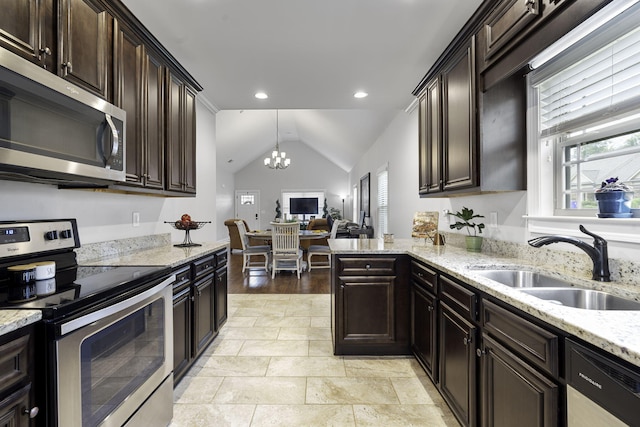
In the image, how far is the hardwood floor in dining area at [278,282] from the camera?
4762mm

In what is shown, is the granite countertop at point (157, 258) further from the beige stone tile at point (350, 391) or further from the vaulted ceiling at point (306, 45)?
the vaulted ceiling at point (306, 45)

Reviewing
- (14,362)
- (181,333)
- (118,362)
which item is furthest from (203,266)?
(14,362)

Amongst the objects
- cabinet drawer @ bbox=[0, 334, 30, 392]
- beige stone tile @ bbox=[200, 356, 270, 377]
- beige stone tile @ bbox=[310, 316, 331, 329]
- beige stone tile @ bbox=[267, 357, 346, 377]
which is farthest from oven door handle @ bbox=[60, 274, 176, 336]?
beige stone tile @ bbox=[310, 316, 331, 329]

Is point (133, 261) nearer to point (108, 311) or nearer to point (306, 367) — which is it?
point (108, 311)

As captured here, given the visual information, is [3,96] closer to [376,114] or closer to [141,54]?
[141,54]

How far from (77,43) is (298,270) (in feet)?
14.9

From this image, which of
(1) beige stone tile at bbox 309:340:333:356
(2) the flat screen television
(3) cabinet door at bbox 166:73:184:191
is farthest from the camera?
(2) the flat screen television

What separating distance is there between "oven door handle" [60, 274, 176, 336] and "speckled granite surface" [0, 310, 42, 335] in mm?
87

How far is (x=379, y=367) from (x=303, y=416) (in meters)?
0.80

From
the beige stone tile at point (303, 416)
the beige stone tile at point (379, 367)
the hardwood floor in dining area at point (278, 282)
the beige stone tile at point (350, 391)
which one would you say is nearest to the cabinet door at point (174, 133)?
the beige stone tile at point (303, 416)

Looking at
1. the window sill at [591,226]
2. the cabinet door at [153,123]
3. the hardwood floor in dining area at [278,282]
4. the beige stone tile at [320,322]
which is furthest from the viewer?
the hardwood floor in dining area at [278,282]

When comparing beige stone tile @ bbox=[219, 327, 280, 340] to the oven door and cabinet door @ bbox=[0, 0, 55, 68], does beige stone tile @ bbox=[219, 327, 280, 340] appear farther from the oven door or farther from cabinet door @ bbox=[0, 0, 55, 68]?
cabinet door @ bbox=[0, 0, 55, 68]

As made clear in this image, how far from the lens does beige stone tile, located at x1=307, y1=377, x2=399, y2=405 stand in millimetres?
2041

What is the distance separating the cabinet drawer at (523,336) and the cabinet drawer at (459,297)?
9cm
